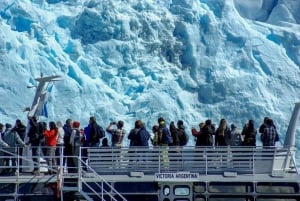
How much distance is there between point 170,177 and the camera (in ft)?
58.4

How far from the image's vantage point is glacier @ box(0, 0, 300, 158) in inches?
1342

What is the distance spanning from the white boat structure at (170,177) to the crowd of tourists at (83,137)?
265 millimetres

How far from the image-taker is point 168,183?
17875 mm

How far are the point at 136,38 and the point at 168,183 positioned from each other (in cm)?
1864

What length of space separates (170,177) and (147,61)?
18.3m

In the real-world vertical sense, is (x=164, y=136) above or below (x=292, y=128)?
below

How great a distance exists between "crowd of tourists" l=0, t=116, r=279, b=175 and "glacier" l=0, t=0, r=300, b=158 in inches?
584

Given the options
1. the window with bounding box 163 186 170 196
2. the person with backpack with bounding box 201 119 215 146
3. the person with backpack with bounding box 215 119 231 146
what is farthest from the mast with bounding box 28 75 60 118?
the person with backpack with bounding box 215 119 231 146

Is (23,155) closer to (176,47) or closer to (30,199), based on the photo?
(30,199)

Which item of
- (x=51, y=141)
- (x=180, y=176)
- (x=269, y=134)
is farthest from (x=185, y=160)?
(x=51, y=141)

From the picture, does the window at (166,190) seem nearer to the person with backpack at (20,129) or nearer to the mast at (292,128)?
the mast at (292,128)

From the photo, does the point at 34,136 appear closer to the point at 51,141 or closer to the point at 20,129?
the point at 51,141

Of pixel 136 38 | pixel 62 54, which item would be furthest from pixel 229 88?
pixel 62 54

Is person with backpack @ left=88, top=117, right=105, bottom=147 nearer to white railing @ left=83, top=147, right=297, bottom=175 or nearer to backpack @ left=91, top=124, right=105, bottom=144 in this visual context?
backpack @ left=91, top=124, right=105, bottom=144
